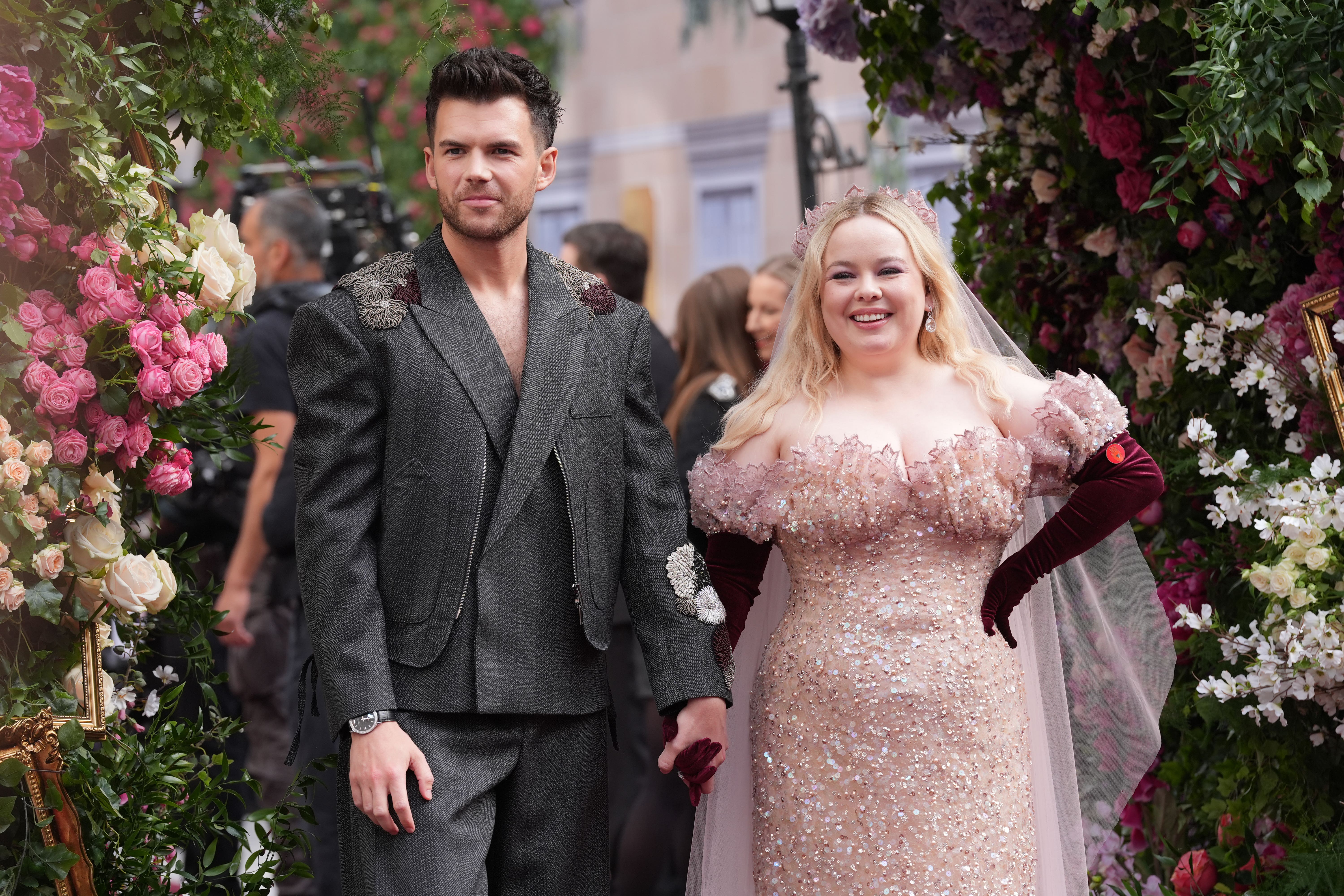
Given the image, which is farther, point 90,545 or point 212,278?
point 212,278

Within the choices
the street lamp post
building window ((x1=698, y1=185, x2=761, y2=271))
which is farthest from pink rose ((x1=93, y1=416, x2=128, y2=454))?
building window ((x1=698, y1=185, x2=761, y2=271))

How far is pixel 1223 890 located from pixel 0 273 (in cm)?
286

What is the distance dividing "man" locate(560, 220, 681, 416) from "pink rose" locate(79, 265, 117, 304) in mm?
2336

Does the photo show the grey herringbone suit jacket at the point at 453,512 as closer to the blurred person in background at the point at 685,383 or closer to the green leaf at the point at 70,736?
the green leaf at the point at 70,736

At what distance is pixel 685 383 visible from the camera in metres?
4.29

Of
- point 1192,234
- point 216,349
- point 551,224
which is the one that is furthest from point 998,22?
point 551,224

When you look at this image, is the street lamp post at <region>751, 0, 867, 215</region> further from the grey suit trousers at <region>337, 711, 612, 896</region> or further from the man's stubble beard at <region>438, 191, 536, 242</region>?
the grey suit trousers at <region>337, 711, 612, 896</region>

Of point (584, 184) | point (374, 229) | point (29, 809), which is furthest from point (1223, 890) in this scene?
point (584, 184)

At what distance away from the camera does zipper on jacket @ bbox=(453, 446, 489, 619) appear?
2549 millimetres

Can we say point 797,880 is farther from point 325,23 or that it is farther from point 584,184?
point 584,184

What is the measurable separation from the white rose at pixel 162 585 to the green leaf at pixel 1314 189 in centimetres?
230

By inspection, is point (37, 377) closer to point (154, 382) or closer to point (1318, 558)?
point (154, 382)

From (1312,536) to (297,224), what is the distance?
372 cm

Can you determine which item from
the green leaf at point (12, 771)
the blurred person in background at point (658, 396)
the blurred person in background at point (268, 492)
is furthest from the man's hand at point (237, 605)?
the green leaf at point (12, 771)
